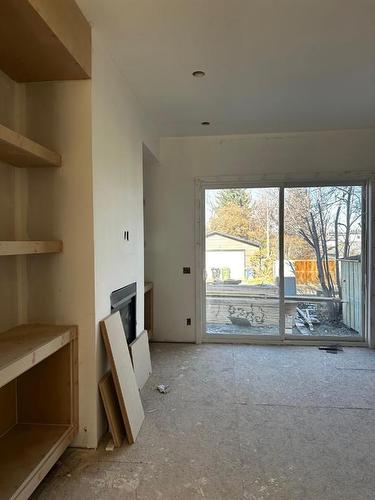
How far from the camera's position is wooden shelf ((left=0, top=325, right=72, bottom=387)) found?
4.79 feet

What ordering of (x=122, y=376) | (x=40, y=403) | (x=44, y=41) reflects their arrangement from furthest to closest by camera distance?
1. (x=122, y=376)
2. (x=40, y=403)
3. (x=44, y=41)

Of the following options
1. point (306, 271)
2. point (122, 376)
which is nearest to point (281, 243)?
point (306, 271)

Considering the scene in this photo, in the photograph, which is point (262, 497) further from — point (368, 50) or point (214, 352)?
point (368, 50)

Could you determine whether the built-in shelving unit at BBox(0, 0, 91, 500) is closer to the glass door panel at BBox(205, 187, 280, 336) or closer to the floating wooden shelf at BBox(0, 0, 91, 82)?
the floating wooden shelf at BBox(0, 0, 91, 82)

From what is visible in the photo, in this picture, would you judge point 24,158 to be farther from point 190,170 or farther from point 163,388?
point 190,170

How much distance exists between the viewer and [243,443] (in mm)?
2164

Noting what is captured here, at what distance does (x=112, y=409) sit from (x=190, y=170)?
10.3 ft

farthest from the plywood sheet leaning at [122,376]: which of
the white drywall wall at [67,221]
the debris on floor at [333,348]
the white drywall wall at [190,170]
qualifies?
the debris on floor at [333,348]

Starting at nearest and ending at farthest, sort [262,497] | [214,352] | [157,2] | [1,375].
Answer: [1,375], [262,497], [157,2], [214,352]

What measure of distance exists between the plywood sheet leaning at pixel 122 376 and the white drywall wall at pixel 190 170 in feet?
6.36

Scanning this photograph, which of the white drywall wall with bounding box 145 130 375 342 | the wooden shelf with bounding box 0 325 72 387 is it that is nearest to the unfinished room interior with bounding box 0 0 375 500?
the wooden shelf with bounding box 0 325 72 387

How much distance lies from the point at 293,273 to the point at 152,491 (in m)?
3.23

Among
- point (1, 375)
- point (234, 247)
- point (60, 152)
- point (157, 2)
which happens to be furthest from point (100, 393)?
point (234, 247)

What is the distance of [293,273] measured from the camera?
4332 millimetres
